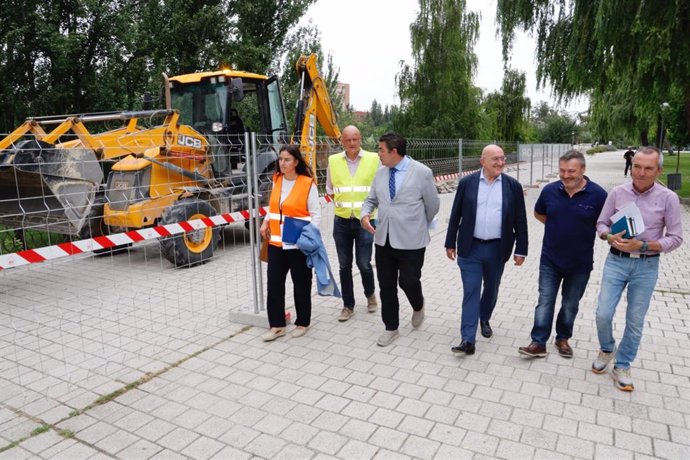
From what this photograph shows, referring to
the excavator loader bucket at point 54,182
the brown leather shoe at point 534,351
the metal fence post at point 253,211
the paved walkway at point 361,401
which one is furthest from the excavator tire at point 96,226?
the brown leather shoe at point 534,351

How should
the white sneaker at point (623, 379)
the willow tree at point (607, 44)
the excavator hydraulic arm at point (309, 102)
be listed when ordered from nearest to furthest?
the white sneaker at point (623, 379)
the excavator hydraulic arm at point (309, 102)
the willow tree at point (607, 44)

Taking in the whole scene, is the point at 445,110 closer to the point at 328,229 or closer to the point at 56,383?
the point at 328,229

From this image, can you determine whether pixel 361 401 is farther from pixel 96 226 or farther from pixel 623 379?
pixel 96 226

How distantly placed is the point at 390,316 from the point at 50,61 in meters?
11.2

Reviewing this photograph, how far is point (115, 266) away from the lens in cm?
779

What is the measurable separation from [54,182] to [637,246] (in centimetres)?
647

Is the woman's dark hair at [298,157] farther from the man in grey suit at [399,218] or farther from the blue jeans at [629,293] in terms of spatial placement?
the blue jeans at [629,293]

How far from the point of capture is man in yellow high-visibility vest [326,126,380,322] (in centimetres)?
499

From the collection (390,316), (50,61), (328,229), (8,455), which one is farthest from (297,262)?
(50,61)

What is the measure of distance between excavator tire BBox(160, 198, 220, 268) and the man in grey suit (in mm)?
3409

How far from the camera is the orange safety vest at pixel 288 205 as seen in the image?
441cm

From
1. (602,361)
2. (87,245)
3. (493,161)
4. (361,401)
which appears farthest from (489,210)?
(87,245)

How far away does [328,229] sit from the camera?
10039mm

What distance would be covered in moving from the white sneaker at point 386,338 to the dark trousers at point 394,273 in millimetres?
40
